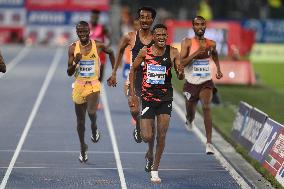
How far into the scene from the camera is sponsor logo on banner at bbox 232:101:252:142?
16.4m

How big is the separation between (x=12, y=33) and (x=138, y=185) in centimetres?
3348

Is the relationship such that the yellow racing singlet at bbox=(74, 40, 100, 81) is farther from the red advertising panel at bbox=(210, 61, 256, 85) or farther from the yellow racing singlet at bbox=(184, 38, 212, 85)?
the red advertising panel at bbox=(210, 61, 256, 85)

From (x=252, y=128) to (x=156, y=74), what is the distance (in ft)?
11.5

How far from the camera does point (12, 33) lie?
4525 cm

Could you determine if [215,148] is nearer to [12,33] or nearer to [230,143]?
[230,143]

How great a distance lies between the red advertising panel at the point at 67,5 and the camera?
45.8 m

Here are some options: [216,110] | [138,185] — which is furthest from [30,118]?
[138,185]

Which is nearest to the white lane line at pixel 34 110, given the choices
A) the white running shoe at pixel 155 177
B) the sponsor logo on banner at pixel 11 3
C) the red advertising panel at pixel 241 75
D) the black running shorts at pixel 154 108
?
the white running shoe at pixel 155 177

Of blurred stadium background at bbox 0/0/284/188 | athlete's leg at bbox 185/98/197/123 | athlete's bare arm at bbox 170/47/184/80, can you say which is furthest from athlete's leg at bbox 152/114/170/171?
blurred stadium background at bbox 0/0/284/188

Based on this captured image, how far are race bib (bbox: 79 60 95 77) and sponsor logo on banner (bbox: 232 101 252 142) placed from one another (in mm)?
3086

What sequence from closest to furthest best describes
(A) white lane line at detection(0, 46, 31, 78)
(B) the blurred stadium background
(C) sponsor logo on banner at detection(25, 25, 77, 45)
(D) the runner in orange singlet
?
1. (D) the runner in orange singlet
2. (A) white lane line at detection(0, 46, 31, 78)
3. (B) the blurred stadium background
4. (C) sponsor logo on banner at detection(25, 25, 77, 45)

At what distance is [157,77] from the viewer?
494 inches

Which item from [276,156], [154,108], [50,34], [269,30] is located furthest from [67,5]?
[154,108]

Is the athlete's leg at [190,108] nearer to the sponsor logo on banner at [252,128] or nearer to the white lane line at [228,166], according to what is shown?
the white lane line at [228,166]
